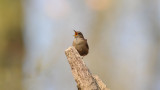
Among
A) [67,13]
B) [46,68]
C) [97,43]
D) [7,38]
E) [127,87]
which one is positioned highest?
[67,13]

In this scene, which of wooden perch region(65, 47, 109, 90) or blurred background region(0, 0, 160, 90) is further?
blurred background region(0, 0, 160, 90)

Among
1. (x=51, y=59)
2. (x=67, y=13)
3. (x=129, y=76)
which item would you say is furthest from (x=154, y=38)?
(x=51, y=59)

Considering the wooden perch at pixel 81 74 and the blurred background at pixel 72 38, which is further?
the blurred background at pixel 72 38

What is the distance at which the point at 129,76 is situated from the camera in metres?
2.23

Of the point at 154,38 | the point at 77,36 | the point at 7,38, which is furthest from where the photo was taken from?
the point at 154,38

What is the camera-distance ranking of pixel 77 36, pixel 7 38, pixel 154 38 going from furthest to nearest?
1. pixel 154 38
2. pixel 7 38
3. pixel 77 36

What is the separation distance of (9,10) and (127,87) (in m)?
1.42

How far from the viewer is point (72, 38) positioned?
2160mm

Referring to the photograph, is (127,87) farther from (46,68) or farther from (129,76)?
(46,68)

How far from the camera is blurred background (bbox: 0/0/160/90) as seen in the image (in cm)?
213

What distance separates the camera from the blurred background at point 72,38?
2.13 m

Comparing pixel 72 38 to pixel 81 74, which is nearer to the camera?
pixel 81 74

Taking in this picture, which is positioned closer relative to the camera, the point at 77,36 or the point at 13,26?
the point at 77,36

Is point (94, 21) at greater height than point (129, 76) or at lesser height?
greater
